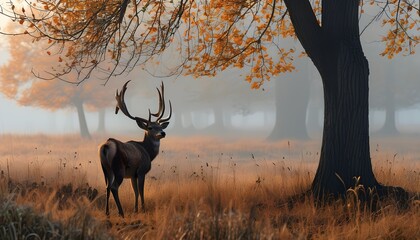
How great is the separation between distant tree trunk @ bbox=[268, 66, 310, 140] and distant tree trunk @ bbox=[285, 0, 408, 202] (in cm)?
2487

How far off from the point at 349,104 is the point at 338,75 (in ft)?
1.92

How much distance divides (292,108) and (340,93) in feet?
84.0

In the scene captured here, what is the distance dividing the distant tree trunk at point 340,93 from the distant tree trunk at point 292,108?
81.6 feet

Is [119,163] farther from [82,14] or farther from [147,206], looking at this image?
[82,14]

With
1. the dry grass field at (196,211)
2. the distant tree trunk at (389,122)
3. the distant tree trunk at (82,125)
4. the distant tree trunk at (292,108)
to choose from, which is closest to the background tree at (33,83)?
the distant tree trunk at (82,125)

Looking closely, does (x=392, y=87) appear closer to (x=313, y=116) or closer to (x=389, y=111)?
(x=389, y=111)

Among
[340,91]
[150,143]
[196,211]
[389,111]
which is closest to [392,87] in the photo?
[389,111]

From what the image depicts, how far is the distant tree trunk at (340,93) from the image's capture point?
9.89 meters

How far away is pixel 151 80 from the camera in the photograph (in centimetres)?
5081

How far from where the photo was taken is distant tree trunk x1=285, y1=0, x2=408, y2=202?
989 cm

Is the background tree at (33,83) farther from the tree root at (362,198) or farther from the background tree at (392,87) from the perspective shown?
the tree root at (362,198)

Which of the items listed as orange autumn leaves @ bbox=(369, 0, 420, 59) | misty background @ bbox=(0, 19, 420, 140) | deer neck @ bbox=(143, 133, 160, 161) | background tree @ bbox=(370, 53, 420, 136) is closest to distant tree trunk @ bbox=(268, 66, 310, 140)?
misty background @ bbox=(0, 19, 420, 140)

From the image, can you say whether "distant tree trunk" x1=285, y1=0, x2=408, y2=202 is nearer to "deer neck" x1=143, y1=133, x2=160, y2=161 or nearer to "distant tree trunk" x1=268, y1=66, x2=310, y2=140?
"deer neck" x1=143, y1=133, x2=160, y2=161

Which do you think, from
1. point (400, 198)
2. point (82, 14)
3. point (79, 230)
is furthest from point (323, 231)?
point (82, 14)
